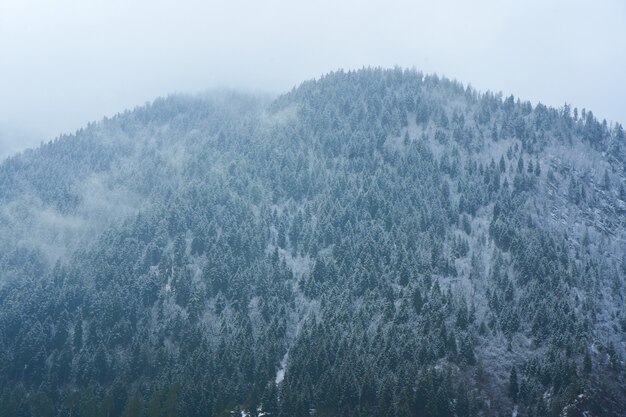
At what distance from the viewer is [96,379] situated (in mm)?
169625

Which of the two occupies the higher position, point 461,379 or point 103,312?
point 103,312

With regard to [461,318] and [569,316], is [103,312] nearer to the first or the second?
[461,318]

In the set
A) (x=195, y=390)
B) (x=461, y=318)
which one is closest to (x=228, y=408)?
(x=195, y=390)

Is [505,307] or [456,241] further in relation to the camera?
[456,241]

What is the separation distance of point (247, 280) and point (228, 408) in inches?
2162

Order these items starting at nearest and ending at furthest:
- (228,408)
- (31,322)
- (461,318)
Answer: (228,408)
(461,318)
(31,322)

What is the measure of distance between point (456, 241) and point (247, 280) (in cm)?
7224

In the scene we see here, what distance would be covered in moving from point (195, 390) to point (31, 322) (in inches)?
2952

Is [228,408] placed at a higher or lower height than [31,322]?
lower

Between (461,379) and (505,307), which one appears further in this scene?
(505,307)

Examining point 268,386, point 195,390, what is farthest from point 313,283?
point 195,390

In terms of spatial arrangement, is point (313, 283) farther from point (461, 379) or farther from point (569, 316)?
point (569, 316)

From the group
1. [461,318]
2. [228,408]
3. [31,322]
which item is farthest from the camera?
[31,322]

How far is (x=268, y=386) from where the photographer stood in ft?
504
